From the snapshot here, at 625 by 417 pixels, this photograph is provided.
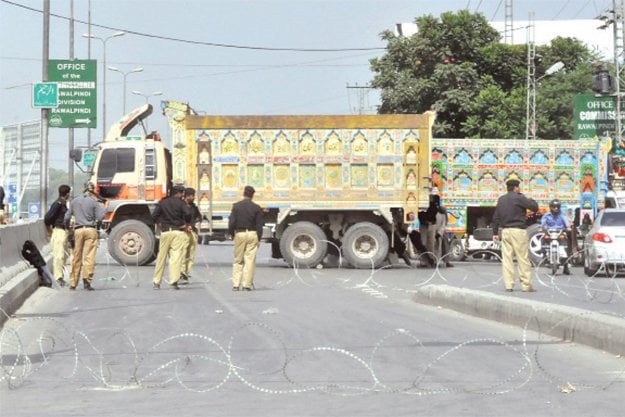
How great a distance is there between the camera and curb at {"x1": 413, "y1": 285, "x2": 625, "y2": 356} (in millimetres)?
13039

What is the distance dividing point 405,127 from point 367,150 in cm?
98

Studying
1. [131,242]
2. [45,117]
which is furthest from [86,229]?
[45,117]

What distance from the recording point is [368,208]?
30328 millimetres

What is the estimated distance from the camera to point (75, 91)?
45.3m

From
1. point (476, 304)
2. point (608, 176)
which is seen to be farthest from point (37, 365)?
point (608, 176)

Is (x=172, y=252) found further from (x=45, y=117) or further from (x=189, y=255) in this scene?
(x=45, y=117)

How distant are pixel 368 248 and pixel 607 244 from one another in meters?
5.23

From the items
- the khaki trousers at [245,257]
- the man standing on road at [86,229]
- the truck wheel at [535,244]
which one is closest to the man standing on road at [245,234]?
the khaki trousers at [245,257]

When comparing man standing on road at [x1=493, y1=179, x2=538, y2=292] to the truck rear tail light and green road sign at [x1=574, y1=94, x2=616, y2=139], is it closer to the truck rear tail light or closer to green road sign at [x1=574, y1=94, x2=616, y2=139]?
the truck rear tail light

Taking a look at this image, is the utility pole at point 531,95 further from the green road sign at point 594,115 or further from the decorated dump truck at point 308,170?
the decorated dump truck at point 308,170

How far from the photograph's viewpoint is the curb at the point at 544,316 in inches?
513

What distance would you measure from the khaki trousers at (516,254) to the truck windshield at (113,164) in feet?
39.5

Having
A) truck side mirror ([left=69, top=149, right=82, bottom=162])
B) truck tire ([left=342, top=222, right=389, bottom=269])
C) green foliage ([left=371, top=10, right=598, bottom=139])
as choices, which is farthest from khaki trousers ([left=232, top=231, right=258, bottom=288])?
green foliage ([left=371, top=10, right=598, bottom=139])

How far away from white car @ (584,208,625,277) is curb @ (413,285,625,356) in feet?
30.9
